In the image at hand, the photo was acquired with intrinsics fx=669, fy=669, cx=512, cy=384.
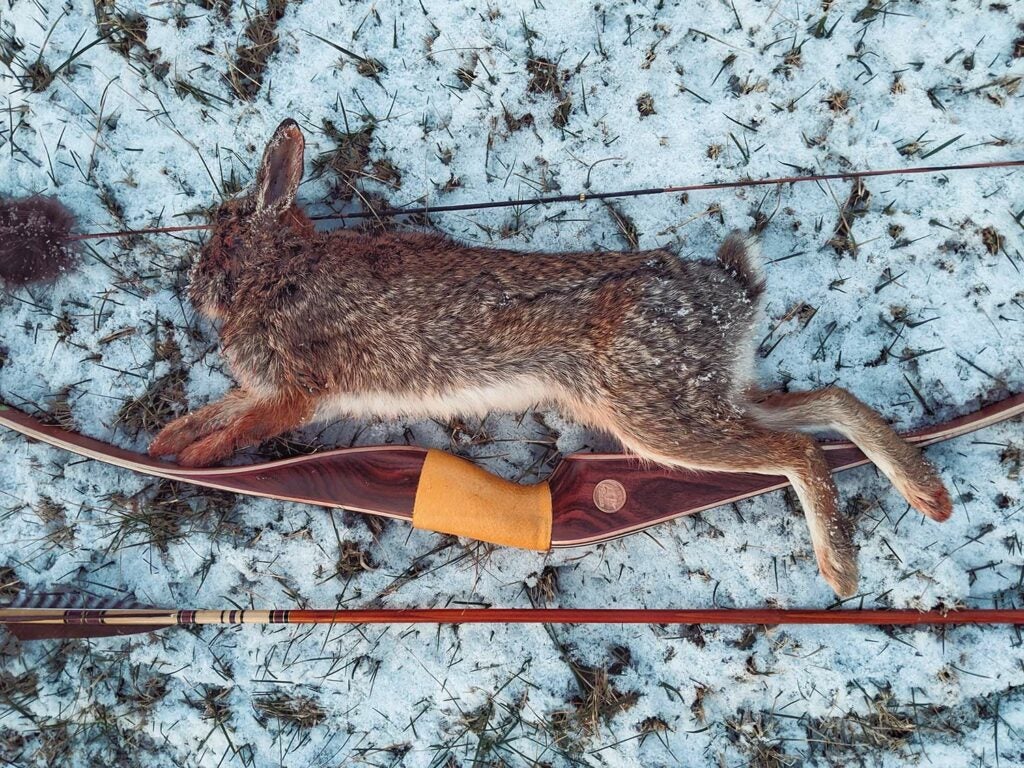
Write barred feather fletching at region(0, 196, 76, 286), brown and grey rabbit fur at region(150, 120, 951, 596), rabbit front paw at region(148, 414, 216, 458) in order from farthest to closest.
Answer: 1. barred feather fletching at region(0, 196, 76, 286)
2. rabbit front paw at region(148, 414, 216, 458)
3. brown and grey rabbit fur at region(150, 120, 951, 596)

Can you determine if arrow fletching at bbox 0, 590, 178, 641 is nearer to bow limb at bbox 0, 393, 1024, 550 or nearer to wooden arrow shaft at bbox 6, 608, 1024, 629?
wooden arrow shaft at bbox 6, 608, 1024, 629

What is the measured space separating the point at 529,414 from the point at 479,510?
69 cm

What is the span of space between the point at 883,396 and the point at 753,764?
6.89 ft

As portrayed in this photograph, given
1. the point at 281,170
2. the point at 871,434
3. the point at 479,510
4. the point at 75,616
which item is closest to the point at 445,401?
the point at 479,510

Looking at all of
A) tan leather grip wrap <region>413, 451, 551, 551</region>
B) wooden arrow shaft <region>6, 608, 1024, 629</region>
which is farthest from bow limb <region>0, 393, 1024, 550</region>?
wooden arrow shaft <region>6, 608, 1024, 629</region>

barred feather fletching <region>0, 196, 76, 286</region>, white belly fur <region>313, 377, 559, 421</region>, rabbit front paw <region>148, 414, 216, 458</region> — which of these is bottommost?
rabbit front paw <region>148, 414, 216, 458</region>

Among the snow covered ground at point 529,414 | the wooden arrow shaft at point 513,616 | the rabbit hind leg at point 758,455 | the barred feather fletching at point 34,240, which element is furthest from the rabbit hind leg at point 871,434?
the barred feather fletching at point 34,240

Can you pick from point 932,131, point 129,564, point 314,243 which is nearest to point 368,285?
point 314,243

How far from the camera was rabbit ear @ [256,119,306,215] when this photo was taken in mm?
3355

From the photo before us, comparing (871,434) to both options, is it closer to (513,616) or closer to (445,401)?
(513,616)

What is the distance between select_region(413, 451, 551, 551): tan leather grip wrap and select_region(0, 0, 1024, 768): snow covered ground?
41 cm

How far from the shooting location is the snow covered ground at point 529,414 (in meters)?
3.56

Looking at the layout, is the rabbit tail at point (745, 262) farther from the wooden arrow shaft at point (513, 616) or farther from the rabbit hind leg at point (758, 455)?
the wooden arrow shaft at point (513, 616)

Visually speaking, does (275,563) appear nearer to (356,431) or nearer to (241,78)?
(356,431)
